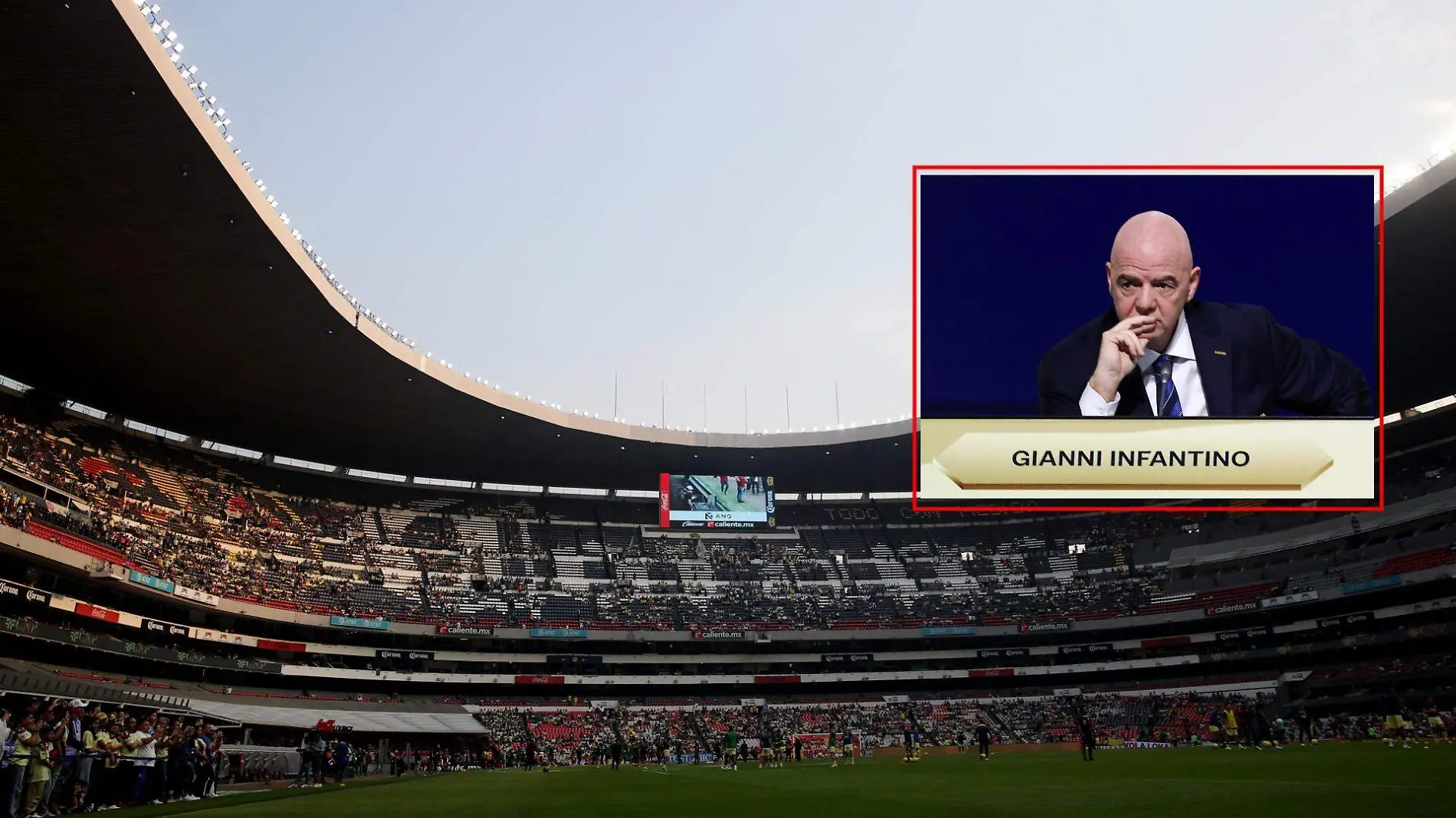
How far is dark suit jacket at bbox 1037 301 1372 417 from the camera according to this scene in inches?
444

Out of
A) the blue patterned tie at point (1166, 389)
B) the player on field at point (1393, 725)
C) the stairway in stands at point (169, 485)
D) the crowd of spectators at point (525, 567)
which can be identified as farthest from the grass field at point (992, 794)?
the stairway in stands at point (169, 485)

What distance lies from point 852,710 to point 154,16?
165ft

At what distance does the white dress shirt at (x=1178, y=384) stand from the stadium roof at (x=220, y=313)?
21270 millimetres

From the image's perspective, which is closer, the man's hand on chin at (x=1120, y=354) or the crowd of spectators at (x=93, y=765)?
the man's hand on chin at (x=1120, y=354)

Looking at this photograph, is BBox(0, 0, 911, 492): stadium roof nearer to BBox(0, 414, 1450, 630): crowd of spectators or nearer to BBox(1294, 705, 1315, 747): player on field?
BBox(0, 414, 1450, 630): crowd of spectators

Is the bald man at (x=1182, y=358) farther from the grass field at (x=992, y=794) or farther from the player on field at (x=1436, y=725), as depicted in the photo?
the player on field at (x=1436, y=725)

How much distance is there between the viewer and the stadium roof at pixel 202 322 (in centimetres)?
2452

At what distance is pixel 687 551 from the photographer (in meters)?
70.5

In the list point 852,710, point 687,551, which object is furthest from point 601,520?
point 852,710

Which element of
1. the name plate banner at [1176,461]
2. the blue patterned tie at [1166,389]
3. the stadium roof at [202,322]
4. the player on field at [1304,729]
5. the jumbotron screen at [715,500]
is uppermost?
the stadium roof at [202,322]

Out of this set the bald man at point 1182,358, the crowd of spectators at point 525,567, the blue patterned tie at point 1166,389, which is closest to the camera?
the blue patterned tie at point 1166,389

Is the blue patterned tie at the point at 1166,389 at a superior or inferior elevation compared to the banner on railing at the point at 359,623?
superior

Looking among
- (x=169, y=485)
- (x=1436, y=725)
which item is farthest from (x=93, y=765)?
(x=169, y=485)

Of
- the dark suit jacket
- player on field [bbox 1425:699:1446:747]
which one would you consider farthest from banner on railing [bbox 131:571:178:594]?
player on field [bbox 1425:699:1446:747]
